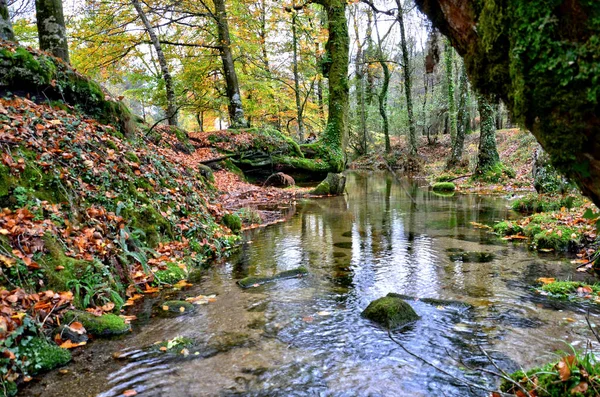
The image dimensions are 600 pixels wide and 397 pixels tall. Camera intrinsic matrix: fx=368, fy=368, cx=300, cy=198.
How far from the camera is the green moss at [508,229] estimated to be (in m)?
7.63

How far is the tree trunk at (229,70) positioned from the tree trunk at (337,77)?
4.34m

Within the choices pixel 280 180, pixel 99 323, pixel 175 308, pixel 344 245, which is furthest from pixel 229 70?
pixel 99 323

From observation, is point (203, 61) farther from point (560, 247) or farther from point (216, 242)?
point (560, 247)

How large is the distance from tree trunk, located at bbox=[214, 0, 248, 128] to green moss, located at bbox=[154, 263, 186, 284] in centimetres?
1254

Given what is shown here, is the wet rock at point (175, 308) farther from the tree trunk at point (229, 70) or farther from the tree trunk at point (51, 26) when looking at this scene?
the tree trunk at point (229, 70)

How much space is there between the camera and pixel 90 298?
13.6ft

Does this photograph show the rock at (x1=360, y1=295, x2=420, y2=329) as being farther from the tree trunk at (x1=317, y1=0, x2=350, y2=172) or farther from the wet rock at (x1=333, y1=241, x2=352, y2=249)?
the tree trunk at (x1=317, y1=0, x2=350, y2=172)

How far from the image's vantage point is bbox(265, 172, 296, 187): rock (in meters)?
16.4

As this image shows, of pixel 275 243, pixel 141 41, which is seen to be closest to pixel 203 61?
pixel 141 41

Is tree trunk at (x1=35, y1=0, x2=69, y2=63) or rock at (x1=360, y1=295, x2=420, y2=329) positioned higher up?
tree trunk at (x1=35, y1=0, x2=69, y2=63)

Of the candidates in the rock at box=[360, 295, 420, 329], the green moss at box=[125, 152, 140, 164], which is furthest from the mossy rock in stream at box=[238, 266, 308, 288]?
the green moss at box=[125, 152, 140, 164]

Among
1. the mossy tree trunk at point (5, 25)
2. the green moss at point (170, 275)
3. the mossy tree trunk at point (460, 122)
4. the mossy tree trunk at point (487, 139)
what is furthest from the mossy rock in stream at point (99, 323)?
the mossy tree trunk at point (460, 122)

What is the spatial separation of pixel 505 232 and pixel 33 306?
8.09 m

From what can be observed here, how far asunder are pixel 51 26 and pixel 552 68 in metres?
9.78
